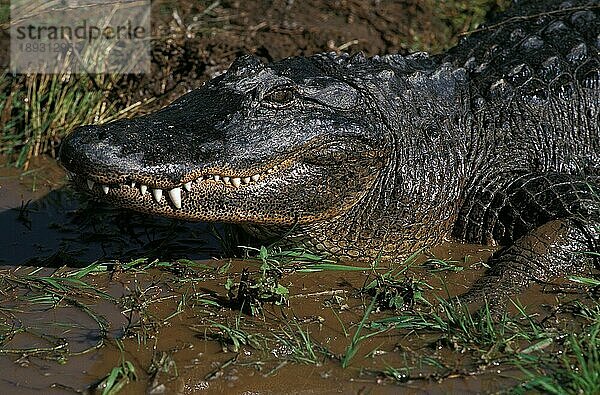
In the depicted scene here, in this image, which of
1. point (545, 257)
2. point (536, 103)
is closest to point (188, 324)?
point (545, 257)

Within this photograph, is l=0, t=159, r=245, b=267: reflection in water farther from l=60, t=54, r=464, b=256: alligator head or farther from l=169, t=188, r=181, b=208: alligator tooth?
l=169, t=188, r=181, b=208: alligator tooth

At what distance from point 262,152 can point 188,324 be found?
36.5 inches

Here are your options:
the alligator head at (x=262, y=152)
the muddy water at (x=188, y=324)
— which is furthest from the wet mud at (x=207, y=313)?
the alligator head at (x=262, y=152)

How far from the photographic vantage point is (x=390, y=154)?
482 cm

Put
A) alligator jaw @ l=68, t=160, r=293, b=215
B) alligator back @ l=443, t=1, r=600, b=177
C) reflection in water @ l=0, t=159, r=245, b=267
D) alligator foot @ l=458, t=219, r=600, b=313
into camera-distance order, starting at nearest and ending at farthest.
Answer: alligator jaw @ l=68, t=160, r=293, b=215 → alligator foot @ l=458, t=219, r=600, b=313 → reflection in water @ l=0, t=159, r=245, b=267 → alligator back @ l=443, t=1, r=600, b=177

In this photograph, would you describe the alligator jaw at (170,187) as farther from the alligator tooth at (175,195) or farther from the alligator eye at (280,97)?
the alligator eye at (280,97)

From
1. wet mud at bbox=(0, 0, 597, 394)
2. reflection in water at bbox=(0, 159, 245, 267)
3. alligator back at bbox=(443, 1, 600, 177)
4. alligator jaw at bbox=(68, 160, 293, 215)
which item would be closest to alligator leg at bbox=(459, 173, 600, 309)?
wet mud at bbox=(0, 0, 597, 394)

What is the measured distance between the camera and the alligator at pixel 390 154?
420cm

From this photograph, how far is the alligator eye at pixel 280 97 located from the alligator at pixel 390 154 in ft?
0.03

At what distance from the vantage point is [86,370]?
3.63 meters

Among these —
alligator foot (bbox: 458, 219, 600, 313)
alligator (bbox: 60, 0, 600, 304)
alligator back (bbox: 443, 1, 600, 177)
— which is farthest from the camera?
alligator back (bbox: 443, 1, 600, 177)

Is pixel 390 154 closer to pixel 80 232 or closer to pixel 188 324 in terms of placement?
pixel 188 324

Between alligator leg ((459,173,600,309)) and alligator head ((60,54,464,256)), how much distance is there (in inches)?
27.4

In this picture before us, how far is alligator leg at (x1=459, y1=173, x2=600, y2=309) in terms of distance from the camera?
176 inches
